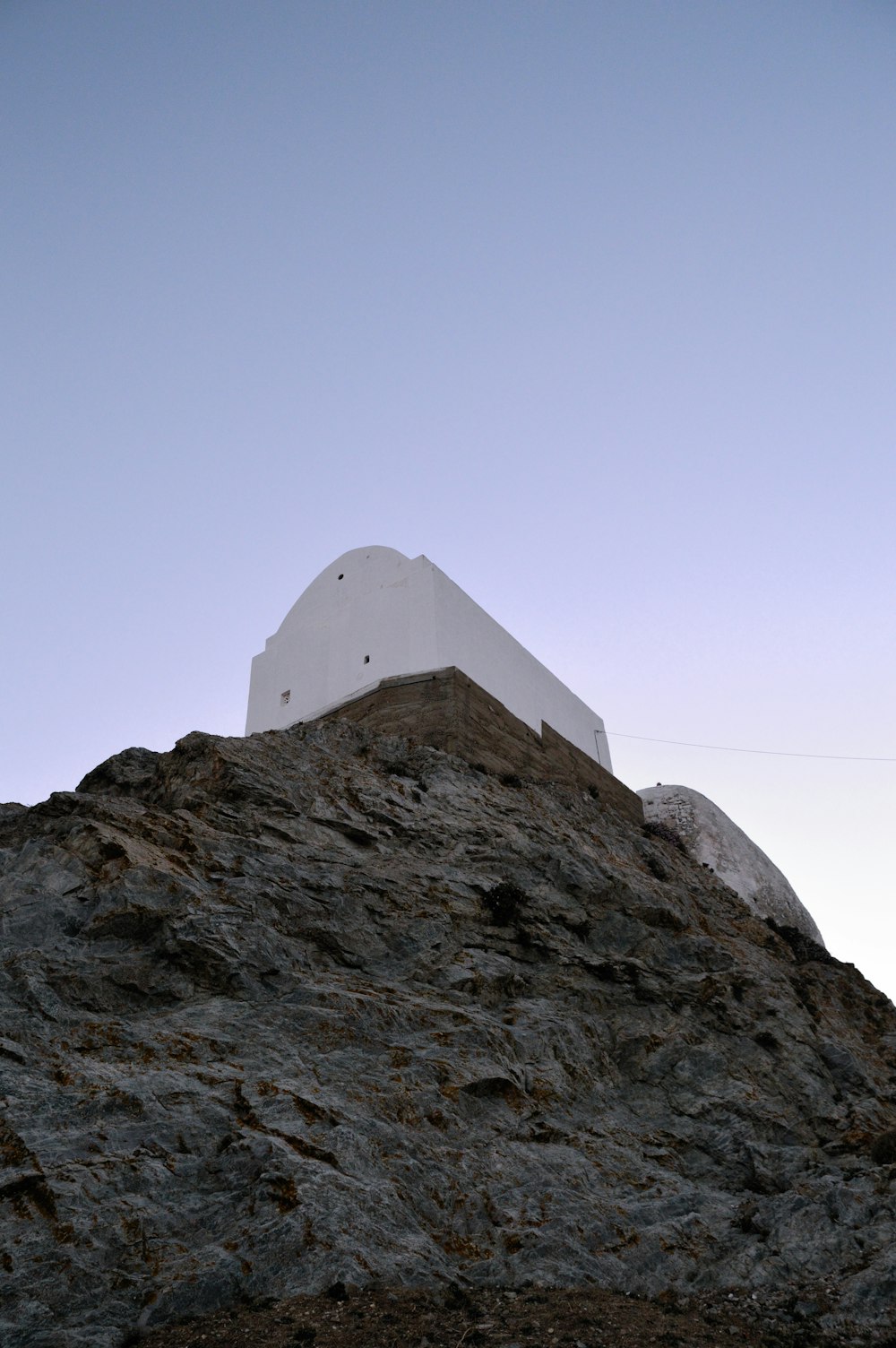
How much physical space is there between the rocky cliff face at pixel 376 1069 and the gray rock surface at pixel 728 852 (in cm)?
1006

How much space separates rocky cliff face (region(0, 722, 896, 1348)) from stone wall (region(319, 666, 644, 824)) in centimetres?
244

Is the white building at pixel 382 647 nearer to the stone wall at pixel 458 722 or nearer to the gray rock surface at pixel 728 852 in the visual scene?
the stone wall at pixel 458 722

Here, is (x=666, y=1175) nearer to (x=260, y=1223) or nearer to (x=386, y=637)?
(x=260, y=1223)

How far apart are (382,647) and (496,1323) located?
13.4 metres

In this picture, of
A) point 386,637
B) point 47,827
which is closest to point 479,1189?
point 47,827

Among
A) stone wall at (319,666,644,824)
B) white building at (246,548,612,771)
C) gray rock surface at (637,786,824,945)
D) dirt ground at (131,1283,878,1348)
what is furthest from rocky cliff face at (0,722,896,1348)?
gray rock surface at (637,786,824,945)

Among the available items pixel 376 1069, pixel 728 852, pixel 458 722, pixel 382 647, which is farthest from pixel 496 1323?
pixel 728 852

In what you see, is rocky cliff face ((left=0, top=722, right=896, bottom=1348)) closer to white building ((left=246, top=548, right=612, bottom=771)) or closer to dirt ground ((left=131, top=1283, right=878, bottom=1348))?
dirt ground ((left=131, top=1283, right=878, bottom=1348))

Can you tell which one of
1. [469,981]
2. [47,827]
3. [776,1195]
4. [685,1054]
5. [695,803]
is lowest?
[776,1195]

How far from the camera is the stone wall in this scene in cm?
1652

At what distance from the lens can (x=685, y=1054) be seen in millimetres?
10609

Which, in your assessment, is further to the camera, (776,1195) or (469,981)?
(469,981)

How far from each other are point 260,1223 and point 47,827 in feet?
18.6

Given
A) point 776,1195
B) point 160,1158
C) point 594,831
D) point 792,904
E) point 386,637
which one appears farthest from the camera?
point 792,904
